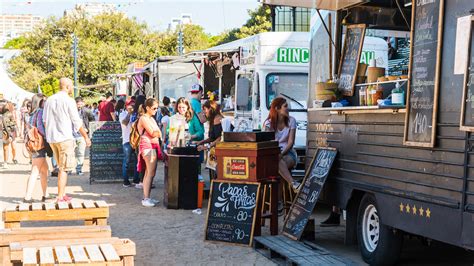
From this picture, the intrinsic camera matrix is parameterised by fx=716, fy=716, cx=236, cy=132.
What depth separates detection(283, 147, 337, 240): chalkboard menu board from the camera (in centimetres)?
793

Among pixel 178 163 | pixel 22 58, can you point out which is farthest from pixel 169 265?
A: pixel 22 58


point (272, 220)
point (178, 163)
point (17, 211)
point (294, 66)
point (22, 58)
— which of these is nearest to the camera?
point (17, 211)

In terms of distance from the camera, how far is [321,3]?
27.7 ft

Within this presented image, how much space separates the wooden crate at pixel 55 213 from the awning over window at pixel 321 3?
11.4 feet

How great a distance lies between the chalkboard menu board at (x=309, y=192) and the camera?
26.0ft

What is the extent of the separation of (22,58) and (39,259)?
51780 mm

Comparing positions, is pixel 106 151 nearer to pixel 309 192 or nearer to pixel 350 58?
pixel 309 192

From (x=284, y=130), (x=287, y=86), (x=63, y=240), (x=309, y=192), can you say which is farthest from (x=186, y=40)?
(x=63, y=240)

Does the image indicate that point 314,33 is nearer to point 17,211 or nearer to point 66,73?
point 17,211

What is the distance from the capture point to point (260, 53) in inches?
467

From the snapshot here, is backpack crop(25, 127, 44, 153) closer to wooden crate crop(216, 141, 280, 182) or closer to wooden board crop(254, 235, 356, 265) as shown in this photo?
wooden crate crop(216, 141, 280, 182)

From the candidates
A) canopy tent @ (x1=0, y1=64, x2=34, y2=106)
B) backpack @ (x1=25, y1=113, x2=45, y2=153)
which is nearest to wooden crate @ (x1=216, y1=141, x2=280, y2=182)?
backpack @ (x1=25, y1=113, x2=45, y2=153)

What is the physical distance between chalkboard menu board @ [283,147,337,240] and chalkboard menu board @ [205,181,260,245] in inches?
19.4

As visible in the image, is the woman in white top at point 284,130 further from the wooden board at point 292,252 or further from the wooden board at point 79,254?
the wooden board at point 79,254
